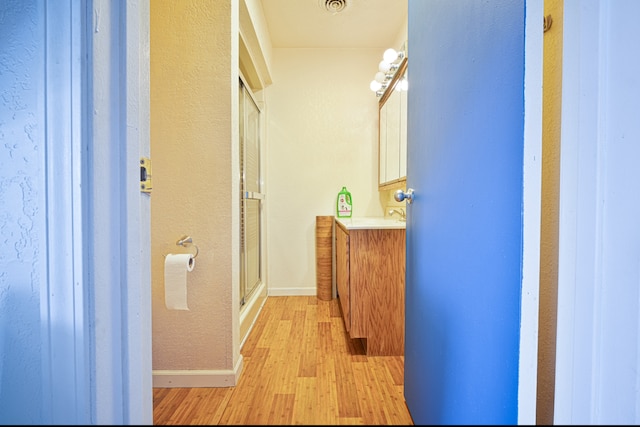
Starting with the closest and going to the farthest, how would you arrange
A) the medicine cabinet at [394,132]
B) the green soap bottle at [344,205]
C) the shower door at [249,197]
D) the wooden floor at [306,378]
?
the wooden floor at [306,378] → the medicine cabinet at [394,132] → the shower door at [249,197] → the green soap bottle at [344,205]

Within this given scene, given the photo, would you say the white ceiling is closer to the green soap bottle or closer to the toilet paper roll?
the green soap bottle

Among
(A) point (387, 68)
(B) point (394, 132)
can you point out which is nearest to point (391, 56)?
(A) point (387, 68)

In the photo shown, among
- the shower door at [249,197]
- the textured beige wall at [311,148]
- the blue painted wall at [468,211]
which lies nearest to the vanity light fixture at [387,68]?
the textured beige wall at [311,148]

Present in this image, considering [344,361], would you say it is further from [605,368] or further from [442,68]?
[442,68]

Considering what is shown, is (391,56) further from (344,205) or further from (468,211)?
(468,211)

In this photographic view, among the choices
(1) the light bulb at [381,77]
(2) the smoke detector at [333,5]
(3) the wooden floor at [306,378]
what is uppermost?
(2) the smoke detector at [333,5]

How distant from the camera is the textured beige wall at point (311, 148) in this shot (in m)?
2.99

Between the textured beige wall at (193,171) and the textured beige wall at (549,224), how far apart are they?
126 centimetres

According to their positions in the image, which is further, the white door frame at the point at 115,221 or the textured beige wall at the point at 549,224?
the textured beige wall at the point at 549,224

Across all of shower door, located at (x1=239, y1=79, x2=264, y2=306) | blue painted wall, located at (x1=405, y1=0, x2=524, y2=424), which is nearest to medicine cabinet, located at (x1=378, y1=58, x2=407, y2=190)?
blue painted wall, located at (x1=405, y1=0, x2=524, y2=424)

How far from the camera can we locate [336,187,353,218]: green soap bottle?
297 centimetres

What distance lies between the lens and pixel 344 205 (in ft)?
9.78

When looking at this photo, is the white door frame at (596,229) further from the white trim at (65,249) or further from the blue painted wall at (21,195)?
the blue painted wall at (21,195)

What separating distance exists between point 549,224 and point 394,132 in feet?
5.47
